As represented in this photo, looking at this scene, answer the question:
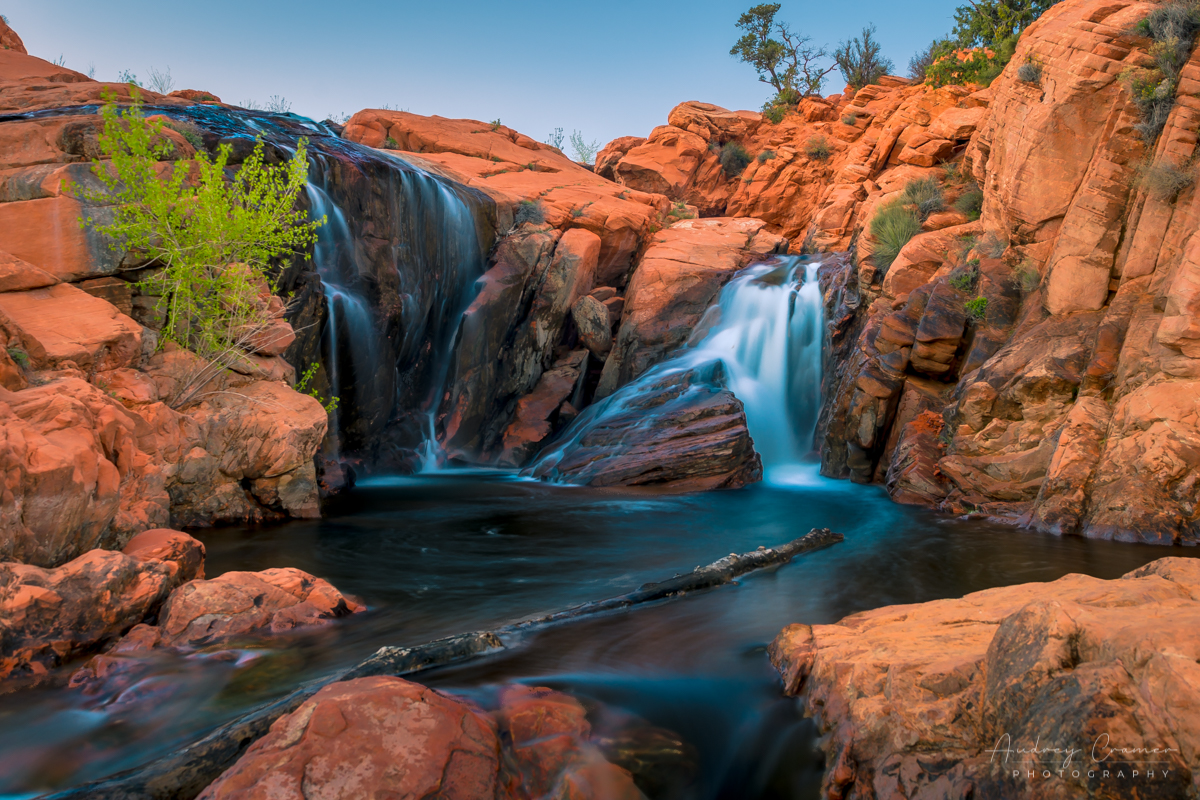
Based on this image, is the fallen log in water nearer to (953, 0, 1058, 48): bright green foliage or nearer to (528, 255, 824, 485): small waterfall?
(528, 255, 824, 485): small waterfall

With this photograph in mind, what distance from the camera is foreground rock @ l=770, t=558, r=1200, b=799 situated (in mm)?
2408

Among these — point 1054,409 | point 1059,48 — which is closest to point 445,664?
point 1054,409

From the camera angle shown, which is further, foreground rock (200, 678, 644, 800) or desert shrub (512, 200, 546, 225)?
desert shrub (512, 200, 546, 225)

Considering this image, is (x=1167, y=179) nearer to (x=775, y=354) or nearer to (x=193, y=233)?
(x=775, y=354)

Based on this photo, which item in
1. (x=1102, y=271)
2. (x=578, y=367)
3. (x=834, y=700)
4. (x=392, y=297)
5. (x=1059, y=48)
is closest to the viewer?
(x=834, y=700)

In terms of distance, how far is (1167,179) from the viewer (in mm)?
10133

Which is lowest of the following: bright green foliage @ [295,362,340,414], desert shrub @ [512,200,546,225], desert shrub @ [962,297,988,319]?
bright green foliage @ [295,362,340,414]

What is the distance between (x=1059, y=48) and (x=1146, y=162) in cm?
316

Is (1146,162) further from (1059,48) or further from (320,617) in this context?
(320,617)

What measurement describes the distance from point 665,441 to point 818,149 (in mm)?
19801

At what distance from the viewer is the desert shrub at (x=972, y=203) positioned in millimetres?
16188

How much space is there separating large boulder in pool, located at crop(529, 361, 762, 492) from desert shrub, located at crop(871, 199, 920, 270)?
16.0 ft

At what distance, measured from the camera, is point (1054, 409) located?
1076cm

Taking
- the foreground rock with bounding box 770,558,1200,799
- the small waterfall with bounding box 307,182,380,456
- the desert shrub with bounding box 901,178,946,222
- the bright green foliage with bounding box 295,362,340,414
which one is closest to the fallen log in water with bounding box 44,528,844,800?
the foreground rock with bounding box 770,558,1200,799
